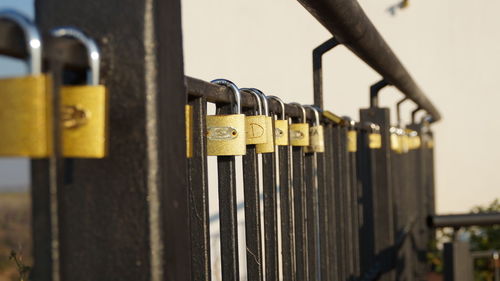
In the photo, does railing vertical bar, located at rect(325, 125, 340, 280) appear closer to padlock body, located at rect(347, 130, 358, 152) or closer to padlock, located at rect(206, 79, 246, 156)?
padlock body, located at rect(347, 130, 358, 152)

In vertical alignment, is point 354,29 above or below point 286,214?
above

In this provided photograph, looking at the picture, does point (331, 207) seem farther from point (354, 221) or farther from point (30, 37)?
point (30, 37)

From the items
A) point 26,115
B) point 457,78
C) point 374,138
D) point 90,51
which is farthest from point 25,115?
point 457,78

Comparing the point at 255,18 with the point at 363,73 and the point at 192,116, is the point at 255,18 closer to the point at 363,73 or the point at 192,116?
the point at 363,73

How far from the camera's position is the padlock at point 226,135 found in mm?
899

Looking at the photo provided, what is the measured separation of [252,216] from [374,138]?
1.64 meters

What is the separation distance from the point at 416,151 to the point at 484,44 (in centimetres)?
391

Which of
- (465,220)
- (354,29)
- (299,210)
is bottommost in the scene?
(465,220)

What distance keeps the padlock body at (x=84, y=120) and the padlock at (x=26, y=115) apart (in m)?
0.04

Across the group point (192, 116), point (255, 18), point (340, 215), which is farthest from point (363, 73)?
point (192, 116)

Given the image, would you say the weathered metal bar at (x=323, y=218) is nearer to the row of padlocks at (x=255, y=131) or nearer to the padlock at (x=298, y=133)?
the row of padlocks at (x=255, y=131)

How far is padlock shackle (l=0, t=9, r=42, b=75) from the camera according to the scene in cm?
46

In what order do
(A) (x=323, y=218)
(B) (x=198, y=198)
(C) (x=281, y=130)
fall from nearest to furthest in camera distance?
(B) (x=198, y=198) < (C) (x=281, y=130) < (A) (x=323, y=218)

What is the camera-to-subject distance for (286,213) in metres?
1.25
